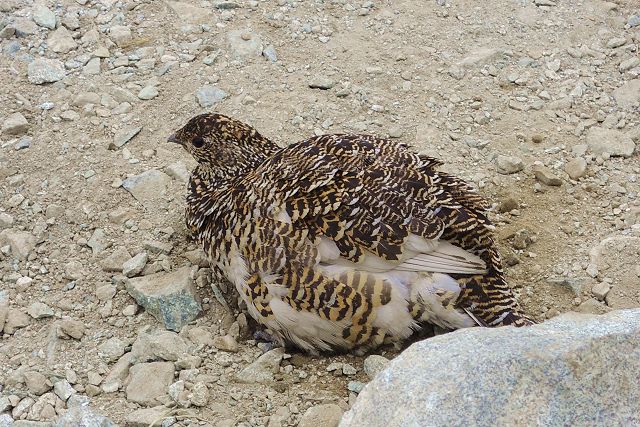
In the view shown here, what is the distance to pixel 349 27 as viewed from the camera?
300 inches

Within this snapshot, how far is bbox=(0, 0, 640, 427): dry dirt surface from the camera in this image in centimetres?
483

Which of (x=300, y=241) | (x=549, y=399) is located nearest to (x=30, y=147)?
(x=300, y=241)

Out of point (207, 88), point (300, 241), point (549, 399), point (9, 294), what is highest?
point (549, 399)

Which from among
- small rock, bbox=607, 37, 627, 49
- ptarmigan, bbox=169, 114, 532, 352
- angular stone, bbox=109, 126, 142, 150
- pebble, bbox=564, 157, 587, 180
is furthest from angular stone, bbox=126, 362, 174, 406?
small rock, bbox=607, 37, 627, 49

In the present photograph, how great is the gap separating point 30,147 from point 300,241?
8.93 ft

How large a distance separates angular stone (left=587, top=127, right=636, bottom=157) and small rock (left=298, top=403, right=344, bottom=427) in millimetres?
3153

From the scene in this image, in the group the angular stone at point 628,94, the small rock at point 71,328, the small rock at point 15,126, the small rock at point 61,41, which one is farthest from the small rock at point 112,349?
the angular stone at point 628,94

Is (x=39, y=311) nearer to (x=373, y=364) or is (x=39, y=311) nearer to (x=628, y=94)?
(x=373, y=364)

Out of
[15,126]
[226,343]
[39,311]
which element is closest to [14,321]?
[39,311]

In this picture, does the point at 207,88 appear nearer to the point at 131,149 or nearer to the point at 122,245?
the point at 131,149

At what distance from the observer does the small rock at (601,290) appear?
17.2 ft

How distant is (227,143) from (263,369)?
5.38 feet

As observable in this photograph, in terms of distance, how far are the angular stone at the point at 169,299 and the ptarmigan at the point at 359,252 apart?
0.30 m

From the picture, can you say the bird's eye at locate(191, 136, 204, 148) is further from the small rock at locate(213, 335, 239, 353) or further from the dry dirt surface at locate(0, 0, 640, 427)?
the small rock at locate(213, 335, 239, 353)
